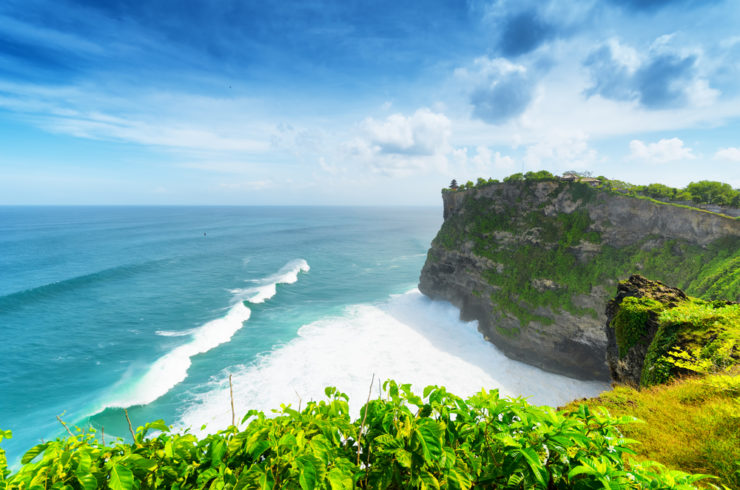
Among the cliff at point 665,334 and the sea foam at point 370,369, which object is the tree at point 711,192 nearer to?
the sea foam at point 370,369

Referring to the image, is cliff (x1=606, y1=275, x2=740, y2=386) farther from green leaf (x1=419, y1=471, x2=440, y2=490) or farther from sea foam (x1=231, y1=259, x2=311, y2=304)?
sea foam (x1=231, y1=259, x2=311, y2=304)

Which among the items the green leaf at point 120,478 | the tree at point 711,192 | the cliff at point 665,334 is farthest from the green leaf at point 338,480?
the tree at point 711,192

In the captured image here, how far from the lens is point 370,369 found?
26.2m

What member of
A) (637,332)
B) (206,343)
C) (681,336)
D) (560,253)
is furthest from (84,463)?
(560,253)

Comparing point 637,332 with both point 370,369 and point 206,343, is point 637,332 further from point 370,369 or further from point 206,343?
point 206,343

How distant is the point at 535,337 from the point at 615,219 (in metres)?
15.3

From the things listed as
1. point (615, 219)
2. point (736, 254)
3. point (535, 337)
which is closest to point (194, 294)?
point (535, 337)

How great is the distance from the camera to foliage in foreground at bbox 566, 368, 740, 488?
4398 mm

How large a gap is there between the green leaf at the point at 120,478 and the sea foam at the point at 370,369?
19.0 metres

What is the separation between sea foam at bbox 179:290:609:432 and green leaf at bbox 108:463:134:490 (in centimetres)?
1898

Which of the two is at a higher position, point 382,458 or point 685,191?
point 685,191

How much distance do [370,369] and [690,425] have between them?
76.0 ft

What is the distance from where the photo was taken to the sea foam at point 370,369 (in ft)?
71.6

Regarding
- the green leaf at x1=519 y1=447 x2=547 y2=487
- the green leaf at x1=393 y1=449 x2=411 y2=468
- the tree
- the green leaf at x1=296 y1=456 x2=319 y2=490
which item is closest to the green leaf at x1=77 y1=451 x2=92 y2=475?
the green leaf at x1=296 y1=456 x2=319 y2=490
